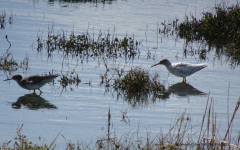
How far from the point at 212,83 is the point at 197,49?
488 cm

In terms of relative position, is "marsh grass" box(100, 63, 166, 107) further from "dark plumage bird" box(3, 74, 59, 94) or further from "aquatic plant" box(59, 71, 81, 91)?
"dark plumage bird" box(3, 74, 59, 94)

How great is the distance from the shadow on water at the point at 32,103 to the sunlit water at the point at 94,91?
131mm

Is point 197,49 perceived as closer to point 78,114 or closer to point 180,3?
point 78,114

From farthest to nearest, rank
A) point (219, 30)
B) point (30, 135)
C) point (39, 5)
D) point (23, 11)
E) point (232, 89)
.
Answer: point (39, 5) → point (23, 11) → point (219, 30) → point (232, 89) → point (30, 135)

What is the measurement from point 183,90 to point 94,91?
9.35 feet

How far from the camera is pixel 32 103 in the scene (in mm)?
9047

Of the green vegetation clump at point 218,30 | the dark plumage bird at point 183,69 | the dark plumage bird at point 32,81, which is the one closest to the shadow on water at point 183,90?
the dark plumage bird at point 183,69

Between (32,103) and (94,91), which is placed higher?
(94,91)

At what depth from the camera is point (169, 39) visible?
18.1 metres

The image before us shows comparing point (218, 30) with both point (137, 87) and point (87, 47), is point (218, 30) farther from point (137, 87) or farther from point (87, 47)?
point (137, 87)

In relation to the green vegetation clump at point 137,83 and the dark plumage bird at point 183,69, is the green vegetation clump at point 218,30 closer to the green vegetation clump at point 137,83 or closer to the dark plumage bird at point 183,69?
the dark plumage bird at point 183,69

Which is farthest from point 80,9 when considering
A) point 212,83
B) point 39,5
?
point 212,83

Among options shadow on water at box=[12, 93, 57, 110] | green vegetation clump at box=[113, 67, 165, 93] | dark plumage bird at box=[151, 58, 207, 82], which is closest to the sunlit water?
shadow on water at box=[12, 93, 57, 110]

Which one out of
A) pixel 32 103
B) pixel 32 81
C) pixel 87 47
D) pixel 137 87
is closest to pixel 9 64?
pixel 32 81
